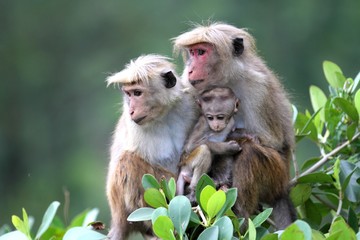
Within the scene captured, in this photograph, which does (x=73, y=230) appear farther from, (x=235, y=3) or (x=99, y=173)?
(x=235, y=3)

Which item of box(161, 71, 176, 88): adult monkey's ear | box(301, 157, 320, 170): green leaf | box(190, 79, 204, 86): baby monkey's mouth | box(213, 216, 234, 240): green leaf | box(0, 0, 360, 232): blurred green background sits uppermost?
box(161, 71, 176, 88): adult monkey's ear

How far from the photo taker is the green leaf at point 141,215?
6727 mm

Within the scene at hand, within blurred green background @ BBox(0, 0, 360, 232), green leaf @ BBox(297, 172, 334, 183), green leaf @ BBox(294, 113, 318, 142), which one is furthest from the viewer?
blurred green background @ BBox(0, 0, 360, 232)

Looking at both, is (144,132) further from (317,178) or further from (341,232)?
(341,232)

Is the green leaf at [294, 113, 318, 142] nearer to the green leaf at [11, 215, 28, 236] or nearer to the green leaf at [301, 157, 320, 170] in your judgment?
the green leaf at [301, 157, 320, 170]

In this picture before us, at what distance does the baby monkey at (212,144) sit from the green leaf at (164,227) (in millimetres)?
1666

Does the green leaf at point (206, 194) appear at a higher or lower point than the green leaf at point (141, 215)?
higher

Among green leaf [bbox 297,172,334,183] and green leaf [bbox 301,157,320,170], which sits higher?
green leaf [bbox 297,172,334,183]

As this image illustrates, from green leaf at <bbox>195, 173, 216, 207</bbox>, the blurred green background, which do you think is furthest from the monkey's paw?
the blurred green background

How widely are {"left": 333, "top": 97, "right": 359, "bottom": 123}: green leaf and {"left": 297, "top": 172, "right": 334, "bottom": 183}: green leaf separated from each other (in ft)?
1.72

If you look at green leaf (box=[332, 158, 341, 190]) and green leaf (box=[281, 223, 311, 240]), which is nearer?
green leaf (box=[281, 223, 311, 240])

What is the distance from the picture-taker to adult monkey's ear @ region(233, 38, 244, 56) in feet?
27.3

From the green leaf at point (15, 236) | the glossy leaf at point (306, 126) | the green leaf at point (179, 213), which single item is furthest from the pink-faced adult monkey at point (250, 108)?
the green leaf at point (15, 236)

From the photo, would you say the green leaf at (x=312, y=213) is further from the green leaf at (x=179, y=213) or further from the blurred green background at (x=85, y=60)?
the blurred green background at (x=85, y=60)
